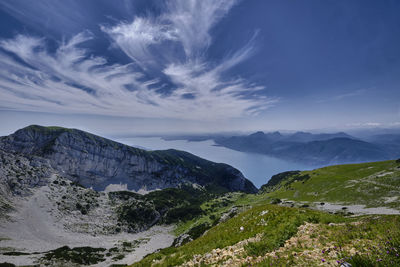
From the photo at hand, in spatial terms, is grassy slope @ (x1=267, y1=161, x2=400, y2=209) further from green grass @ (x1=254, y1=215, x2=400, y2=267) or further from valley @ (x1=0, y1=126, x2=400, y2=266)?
green grass @ (x1=254, y1=215, x2=400, y2=267)

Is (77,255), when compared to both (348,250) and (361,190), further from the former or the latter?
(361,190)

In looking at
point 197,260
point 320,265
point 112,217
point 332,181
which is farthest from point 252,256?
point 112,217

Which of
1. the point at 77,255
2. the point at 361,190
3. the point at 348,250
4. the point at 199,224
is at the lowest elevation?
the point at 199,224

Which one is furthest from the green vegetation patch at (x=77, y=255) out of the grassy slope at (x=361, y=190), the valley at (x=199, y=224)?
the grassy slope at (x=361, y=190)

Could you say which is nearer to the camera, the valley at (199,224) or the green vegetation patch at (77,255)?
the valley at (199,224)

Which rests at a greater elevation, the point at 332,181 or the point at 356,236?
the point at 356,236

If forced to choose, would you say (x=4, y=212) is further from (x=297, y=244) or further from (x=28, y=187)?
(x=297, y=244)

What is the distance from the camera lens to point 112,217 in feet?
423

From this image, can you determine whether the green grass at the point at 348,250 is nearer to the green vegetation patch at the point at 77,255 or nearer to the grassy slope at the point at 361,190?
the grassy slope at the point at 361,190

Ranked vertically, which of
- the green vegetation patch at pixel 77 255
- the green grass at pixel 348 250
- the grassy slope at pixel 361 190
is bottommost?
the green vegetation patch at pixel 77 255

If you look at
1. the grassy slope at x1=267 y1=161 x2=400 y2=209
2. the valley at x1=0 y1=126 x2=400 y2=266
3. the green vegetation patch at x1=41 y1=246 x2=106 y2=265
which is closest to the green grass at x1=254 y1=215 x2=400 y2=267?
the valley at x1=0 y1=126 x2=400 y2=266

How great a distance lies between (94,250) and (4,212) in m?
59.4

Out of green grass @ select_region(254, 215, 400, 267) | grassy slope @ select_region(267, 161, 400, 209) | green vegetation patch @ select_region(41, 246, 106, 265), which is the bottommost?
green vegetation patch @ select_region(41, 246, 106, 265)

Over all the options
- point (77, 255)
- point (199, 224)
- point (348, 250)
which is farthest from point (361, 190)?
point (77, 255)
